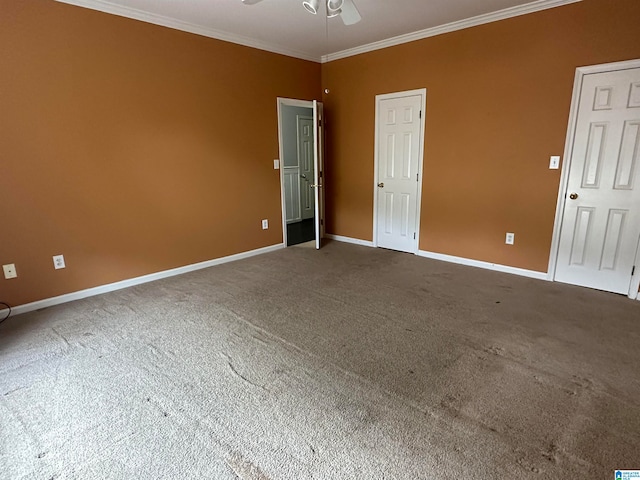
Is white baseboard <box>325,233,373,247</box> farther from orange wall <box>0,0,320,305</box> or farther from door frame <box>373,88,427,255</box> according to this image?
orange wall <box>0,0,320,305</box>

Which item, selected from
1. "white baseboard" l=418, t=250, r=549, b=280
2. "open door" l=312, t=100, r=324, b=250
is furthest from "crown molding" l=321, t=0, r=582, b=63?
"white baseboard" l=418, t=250, r=549, b=280

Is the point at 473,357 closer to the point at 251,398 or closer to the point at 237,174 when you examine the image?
the point at 251,398

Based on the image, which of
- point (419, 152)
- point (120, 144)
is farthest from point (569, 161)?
point (120, 144)

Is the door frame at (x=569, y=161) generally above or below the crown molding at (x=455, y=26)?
below

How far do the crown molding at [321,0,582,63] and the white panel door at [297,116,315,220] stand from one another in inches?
69.3

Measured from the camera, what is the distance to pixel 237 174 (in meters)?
4.42

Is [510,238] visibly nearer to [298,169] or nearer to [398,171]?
[398,171]

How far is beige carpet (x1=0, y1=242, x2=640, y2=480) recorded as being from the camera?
5.18 feet

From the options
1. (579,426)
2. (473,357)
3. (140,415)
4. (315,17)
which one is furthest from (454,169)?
(140,415)

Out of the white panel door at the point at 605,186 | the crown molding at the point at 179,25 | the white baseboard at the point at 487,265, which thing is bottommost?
the white baseboard at the point at 487,265

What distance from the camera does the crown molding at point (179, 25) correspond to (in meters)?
3.11

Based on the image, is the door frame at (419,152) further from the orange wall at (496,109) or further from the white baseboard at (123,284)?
the white baseboard at (123,284)

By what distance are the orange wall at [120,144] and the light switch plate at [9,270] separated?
0.11 ft

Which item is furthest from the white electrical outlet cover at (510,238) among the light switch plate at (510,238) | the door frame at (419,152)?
the door frame at (419,152)
